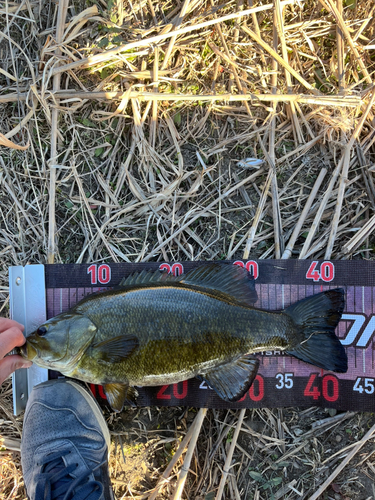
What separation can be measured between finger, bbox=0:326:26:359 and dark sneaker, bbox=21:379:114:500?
508 mm

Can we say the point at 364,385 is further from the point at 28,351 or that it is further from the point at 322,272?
the point at 28,351

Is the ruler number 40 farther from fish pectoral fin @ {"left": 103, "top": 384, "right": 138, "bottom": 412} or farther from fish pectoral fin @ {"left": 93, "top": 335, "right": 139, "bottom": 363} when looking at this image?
fish pectoral fin @ {"left": 103, "top": 384, "right": 138, "bottom": 412}

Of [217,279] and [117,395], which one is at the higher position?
[217,279]

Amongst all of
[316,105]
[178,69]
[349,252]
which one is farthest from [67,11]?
[349,252]

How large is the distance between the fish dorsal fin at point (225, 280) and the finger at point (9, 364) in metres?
1.31

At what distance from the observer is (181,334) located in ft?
8.49

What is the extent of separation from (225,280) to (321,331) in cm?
81

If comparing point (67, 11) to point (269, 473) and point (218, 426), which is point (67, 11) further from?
point (269, 473)

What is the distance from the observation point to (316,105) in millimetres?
3102

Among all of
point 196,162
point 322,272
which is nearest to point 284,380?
point 322,272

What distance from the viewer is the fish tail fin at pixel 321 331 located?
2723mm

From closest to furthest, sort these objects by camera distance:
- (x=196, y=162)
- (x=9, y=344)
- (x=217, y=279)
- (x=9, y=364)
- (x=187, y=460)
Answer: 1. (x=9, y=344)
2. (x=9, y=364)
3. (x=217, y=279)
4. (x=187, y=460)
5. (x=196, y=162)

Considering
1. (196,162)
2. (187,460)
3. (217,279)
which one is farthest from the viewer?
(196,162)

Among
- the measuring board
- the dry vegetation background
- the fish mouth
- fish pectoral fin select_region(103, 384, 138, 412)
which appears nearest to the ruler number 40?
the measuring board
